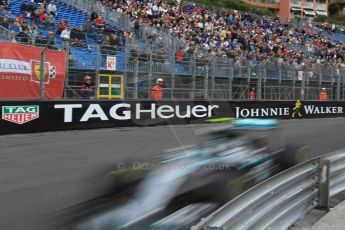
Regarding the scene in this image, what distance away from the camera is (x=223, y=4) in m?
57.5

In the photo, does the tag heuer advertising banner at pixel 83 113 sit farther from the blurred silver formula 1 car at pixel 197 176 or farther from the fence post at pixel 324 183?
the fence post at pixel 324 183

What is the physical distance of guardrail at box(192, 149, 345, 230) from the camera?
13.5 ft

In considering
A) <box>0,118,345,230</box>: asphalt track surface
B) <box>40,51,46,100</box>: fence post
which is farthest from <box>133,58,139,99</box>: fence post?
<box>40,51,46,100</box>: fence post

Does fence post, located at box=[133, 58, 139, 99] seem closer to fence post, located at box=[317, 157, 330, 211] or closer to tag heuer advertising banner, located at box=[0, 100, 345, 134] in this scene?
tag heuer advertising banner, located at box=[0, 100, 345, 134]

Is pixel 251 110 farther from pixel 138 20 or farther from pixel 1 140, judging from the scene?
pixel 1 140

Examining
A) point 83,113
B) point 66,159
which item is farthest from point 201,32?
point 66,159

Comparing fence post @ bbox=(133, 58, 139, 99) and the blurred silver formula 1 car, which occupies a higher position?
fence post @ bbox=(133, 58, 139, 99)

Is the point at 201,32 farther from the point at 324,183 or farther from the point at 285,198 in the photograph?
the point at 285,198

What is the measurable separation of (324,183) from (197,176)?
5.85 ft

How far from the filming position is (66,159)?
9141mm

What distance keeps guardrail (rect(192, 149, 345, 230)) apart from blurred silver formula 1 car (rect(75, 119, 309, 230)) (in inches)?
18.2

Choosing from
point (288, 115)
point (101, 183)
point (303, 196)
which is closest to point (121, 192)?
point (101, 183)

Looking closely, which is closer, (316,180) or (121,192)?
(121,192)

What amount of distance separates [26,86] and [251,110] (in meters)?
9.00
